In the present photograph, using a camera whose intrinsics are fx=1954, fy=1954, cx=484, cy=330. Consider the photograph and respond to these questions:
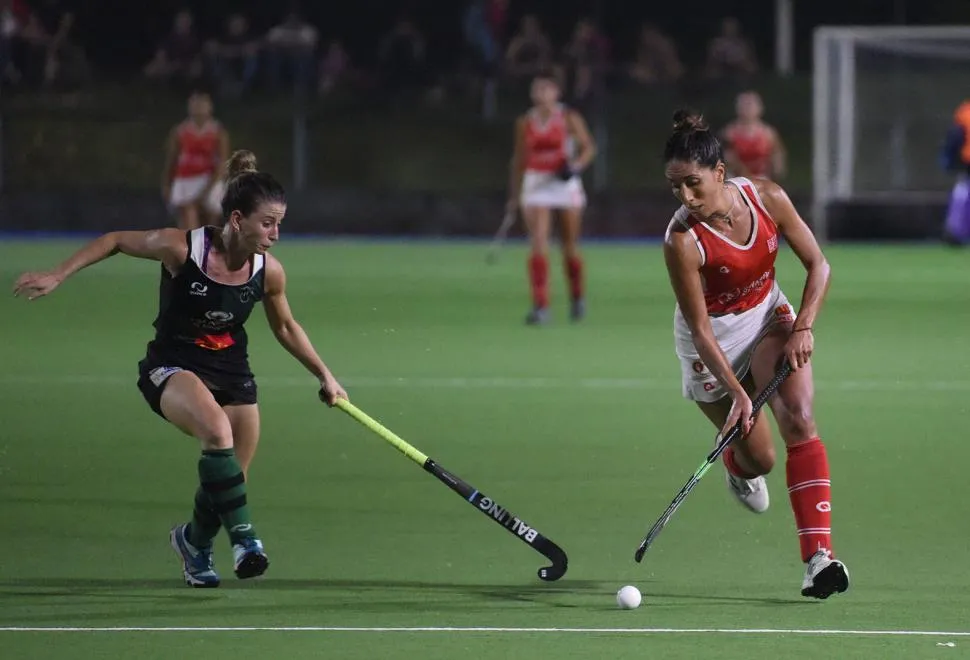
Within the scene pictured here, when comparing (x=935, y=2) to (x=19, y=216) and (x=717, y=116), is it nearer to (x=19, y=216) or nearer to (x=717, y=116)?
(x=717, y=116)

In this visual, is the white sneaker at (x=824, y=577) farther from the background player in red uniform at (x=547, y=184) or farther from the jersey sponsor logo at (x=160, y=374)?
the background player in red uniform at (x=547, y=184)

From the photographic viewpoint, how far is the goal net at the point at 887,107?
2188cm

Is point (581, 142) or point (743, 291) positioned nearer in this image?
point (743, 291)

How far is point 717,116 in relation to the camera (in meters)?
22.8

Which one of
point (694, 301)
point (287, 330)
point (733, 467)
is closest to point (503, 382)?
point (733, 467)

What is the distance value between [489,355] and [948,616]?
6.75 m

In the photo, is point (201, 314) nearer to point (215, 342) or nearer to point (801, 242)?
point (215, 342)

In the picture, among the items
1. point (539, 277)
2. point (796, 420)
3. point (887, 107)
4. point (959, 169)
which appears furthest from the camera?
point (887, 107)

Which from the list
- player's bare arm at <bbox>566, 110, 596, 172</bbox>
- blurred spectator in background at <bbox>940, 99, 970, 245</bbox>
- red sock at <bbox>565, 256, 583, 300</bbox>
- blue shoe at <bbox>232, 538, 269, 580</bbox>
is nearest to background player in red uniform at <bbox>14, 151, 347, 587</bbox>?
blue shoe at <bbox>232, 538, 269, 580</bbox>

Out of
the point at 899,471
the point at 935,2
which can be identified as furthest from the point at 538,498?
the point at 935,2

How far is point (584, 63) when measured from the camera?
74.5 ft

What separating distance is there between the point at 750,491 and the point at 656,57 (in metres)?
17.1

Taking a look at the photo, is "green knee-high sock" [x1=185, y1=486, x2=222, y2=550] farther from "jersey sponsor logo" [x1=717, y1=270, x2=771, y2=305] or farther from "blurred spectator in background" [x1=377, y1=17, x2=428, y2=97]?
"blurred spectator in background" [x1=377, y1=17, x2=428, y2=97]

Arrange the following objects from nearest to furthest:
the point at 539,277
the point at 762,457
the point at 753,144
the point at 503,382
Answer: the point at 762,457 → the point at 503,382 → the point at 539,277 → the point at 753,144
